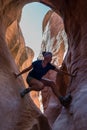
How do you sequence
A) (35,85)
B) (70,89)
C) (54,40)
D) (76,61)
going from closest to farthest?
(35,85) < (70,89) < (76,61) < (54,40)

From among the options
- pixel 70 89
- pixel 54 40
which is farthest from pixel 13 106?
pixel 54 40

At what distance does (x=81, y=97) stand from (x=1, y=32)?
587 cm

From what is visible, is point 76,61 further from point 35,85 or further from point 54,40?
point 54,40

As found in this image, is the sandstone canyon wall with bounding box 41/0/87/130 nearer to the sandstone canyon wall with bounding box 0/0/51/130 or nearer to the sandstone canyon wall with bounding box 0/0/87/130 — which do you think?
Answer: the sandstone canyon wall with bounding box 0/0/87/130

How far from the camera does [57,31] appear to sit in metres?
26.0

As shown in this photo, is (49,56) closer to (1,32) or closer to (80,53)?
(80,53)

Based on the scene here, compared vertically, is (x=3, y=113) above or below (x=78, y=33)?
above

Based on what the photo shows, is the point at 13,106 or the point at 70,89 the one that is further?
the point at 70,89

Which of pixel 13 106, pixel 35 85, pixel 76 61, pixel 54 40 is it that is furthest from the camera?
pixel 54 40

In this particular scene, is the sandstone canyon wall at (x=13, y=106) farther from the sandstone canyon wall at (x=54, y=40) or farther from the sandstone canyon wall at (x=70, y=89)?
the sandstone canyon wall at (x=54, y=40)

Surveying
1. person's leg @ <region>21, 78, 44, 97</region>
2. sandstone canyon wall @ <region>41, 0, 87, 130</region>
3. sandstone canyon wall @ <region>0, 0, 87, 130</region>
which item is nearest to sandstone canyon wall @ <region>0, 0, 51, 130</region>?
sandstone canyon wall @ <region>0, 0, 87, 130</region>

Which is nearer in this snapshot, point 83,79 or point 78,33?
point 83,79

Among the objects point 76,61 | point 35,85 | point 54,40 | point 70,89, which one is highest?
point 35,85

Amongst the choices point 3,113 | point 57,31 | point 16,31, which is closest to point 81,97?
point 3,113
